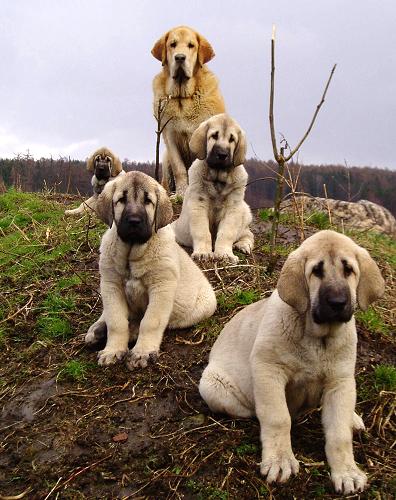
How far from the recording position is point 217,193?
29.6ft

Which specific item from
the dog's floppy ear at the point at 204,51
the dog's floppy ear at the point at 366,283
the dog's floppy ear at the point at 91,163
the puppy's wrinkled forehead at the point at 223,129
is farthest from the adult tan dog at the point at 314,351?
the dog's floppy ear at the point at 204,51

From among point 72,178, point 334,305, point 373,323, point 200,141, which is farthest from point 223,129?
point 72,178

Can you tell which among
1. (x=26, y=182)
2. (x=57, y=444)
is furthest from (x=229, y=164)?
(x=26, y=182)

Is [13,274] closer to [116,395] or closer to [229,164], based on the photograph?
[229,164]

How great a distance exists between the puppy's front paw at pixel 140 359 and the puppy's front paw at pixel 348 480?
2.16 metres

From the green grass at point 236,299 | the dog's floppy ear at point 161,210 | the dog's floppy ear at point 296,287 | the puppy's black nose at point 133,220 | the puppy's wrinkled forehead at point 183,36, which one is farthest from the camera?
the puppy's wrinkled forehead at point 183,36

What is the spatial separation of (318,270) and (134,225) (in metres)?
2.11

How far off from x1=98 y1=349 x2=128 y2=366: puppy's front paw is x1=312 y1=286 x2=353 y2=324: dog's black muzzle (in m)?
2.41

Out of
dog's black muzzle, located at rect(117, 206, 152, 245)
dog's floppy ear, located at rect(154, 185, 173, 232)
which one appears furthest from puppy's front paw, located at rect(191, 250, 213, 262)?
dog's black muzzle, located at rect(117, 206, 152, 245)

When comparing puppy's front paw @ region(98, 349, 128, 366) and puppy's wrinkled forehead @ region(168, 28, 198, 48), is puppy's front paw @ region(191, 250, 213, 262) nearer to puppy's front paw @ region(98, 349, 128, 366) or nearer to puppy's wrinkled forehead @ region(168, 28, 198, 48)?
puppy's front paw @ region(98, 349, 128, 366)

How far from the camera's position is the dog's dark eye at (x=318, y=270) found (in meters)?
4.39

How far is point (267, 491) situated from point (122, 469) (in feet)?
3.57

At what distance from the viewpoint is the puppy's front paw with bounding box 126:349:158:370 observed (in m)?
5.96

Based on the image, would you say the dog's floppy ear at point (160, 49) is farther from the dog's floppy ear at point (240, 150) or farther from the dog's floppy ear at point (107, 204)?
the dog's floppy ear at point (107, 204)
